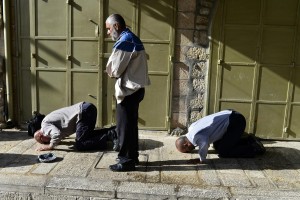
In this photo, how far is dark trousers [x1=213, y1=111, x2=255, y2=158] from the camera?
5461mm

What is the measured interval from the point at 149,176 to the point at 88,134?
1.38 metres

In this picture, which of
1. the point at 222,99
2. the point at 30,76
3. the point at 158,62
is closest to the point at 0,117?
the point at 30,76

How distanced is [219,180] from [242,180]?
31cm

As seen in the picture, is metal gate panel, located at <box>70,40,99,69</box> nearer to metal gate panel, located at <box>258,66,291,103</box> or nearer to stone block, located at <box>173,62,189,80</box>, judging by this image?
stone block, located at <box>173,62,189,80</box>

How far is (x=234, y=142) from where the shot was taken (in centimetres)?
553

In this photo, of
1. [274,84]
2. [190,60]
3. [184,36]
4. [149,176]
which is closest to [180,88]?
[190,60]

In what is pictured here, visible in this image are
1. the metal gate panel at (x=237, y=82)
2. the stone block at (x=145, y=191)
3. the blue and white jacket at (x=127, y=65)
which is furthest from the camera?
the metal gate panel at (x=237, y=82)

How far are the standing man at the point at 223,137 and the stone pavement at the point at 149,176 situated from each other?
5.2 inches

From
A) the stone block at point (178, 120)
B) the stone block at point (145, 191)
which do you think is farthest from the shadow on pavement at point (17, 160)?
the stone block at point (178, 120)

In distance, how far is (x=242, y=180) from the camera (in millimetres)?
4727

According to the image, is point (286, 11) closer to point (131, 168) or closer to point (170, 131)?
point (170, 131)

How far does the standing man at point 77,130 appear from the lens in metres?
5.56

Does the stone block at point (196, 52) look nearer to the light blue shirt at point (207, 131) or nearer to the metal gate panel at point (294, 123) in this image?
the light blue shirt at point (207, 131)

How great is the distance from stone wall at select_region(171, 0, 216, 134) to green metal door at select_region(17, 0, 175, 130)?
162mm
